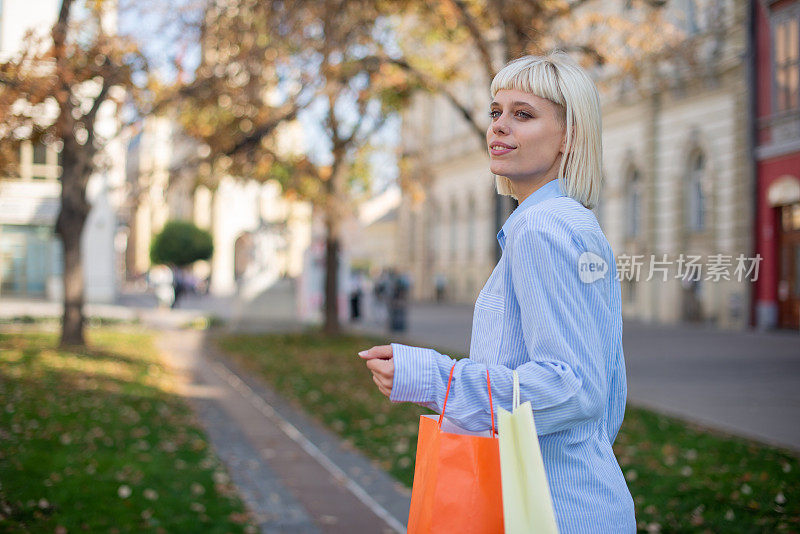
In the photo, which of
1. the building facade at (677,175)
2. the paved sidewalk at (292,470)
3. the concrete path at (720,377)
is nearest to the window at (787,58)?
the concrete path at (720,377)

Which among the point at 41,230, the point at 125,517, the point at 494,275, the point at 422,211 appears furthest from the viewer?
the point at 422,211

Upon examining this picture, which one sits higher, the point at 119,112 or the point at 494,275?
the point at 119,112

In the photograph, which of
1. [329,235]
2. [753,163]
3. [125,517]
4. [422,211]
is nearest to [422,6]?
[329,235]

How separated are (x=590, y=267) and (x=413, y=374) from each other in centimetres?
40

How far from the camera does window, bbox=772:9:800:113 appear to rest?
5.73m

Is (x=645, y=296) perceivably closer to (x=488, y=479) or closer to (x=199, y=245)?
(x=488, y=479)

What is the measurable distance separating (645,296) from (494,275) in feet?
88.2

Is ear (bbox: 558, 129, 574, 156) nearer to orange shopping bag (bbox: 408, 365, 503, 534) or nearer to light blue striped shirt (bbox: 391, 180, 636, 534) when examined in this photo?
light blue striped shirt (bbox: 391, 180, 636, 534)

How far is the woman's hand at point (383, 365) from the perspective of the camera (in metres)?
1.70

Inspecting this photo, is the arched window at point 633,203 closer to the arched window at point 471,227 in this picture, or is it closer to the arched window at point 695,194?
the arched window at point 695,194

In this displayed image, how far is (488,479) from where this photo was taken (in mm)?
1647

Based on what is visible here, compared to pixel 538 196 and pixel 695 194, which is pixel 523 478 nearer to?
pixel 538 196

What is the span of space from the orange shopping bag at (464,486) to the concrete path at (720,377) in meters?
6.95

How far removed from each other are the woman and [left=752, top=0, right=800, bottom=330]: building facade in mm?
4388
